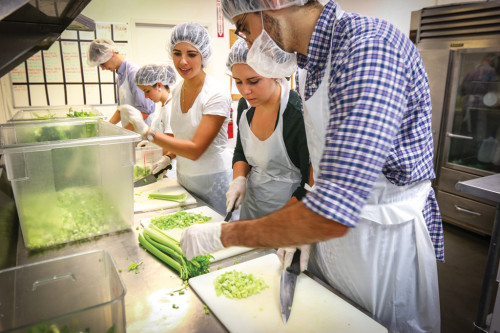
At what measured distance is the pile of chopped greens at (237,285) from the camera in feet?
3.81

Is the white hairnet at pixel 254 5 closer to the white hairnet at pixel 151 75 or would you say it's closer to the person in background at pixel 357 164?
the person in background at pixel 357 164

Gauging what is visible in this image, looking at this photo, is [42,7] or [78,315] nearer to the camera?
[78,315]

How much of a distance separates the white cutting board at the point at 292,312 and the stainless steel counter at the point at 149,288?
0.13 feet

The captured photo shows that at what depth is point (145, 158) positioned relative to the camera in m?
2.61

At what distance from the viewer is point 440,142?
388 centimetres

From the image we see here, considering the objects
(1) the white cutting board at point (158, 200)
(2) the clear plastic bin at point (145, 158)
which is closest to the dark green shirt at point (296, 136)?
(1) the white cutting board at point (158, 200)

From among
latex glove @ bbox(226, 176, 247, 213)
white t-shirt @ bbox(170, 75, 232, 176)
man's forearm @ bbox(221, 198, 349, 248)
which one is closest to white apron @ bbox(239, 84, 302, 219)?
latex glove @ bbox(226, 176, 247, 213)

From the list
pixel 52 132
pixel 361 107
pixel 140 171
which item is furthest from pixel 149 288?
pixel 140 171

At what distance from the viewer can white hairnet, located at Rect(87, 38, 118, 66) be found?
3.43 meters

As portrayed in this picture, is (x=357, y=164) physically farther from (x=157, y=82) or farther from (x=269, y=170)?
(x=157, y=82)

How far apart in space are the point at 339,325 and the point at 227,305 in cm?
34

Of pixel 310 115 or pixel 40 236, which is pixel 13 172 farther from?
pixel 310 115

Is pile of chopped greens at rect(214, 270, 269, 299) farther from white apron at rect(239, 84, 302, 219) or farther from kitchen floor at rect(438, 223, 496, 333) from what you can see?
kitchen floor at rect(438, 223, 496, 333)

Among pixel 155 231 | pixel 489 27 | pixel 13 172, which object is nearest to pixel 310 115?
pixel 155 231
